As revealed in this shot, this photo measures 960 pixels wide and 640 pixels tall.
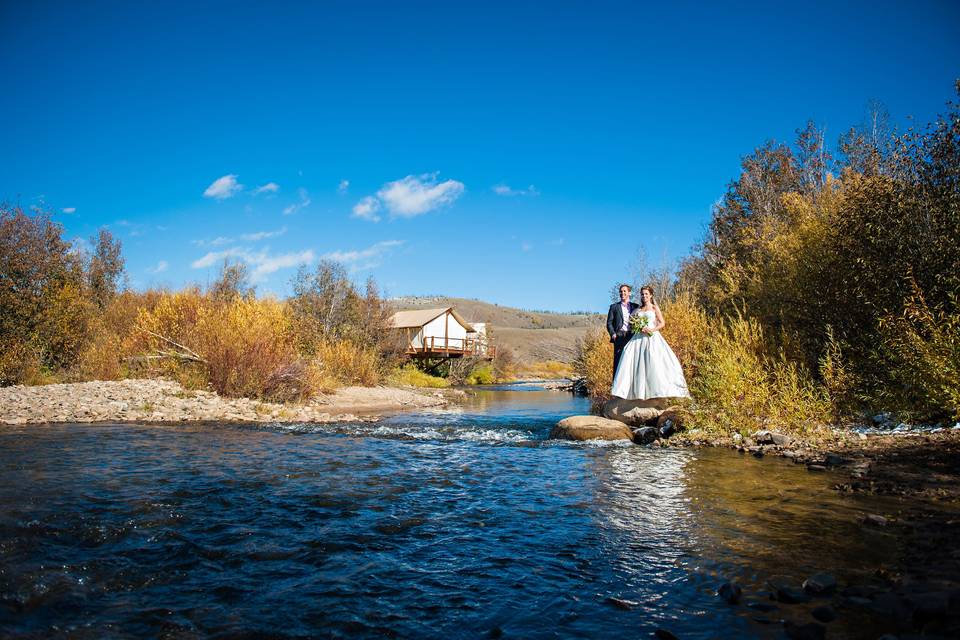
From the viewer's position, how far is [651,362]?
12.2 meters

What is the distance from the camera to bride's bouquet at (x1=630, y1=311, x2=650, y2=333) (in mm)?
12117

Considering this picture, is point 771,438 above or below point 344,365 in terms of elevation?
below

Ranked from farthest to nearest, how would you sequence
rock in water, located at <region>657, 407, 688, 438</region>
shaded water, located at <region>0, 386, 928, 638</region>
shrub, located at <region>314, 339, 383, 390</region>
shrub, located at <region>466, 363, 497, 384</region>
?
1. shrub, located at <region>466, 363, 497, 384</region>
2. shrub, located at <region>314, 339, 383, 390</region>
3. rock in water, located at <region>657, 407, 688, 438</region>
4. shaded water, located at <region>0, 386, 928, 638</region>

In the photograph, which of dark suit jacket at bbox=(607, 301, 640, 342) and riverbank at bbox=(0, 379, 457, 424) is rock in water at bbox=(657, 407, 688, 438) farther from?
riverbank at bbox=(0, 379, 457, 424)

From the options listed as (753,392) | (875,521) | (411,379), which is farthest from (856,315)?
(411,379)

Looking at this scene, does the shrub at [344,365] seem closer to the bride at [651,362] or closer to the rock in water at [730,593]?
the bride at [651,362]

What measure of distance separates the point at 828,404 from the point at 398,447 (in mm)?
8121

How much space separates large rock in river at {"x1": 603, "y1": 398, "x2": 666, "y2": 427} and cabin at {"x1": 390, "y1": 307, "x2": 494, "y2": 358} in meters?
29.0

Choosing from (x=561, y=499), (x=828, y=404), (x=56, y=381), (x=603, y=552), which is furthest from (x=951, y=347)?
(x=56, y=381)

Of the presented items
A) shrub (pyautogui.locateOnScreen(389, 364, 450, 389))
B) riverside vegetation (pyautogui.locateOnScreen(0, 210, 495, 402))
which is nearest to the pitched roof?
shrub (pyautogui.locateOnScreen(389, 364, 450, 389))

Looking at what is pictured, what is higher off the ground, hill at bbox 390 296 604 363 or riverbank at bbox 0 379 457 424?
hill at bbox 390 296 604 363

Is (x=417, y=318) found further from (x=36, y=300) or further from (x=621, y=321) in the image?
(x=621, y=321)

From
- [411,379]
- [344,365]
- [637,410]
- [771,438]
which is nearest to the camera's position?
[771,438]

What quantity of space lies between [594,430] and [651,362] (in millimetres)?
2097
